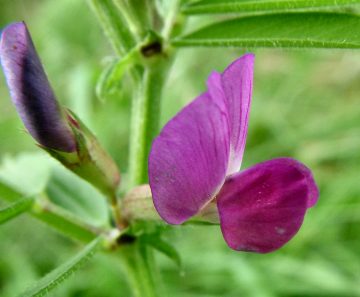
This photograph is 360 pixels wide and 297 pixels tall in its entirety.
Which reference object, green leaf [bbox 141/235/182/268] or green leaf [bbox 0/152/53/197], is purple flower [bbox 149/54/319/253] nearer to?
green leaf [bbox 141/235/182/268]

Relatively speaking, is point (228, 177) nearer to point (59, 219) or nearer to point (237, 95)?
point (237, 95)

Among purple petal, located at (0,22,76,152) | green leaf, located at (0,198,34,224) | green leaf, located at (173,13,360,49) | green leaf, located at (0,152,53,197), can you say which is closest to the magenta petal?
green leaf, located at (173,13,360,49)

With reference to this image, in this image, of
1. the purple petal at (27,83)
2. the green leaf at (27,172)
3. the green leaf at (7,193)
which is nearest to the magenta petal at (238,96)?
the purple petal at (27,83)

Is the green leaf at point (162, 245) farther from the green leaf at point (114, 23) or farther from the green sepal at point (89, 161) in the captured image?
the green leaf at point (114, 23)

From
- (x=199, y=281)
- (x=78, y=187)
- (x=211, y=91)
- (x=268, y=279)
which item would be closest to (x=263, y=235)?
(x=211, y=91)

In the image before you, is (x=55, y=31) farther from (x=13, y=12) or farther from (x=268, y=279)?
(x=268, y=279)

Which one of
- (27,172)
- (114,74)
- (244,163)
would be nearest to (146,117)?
(114,74)
